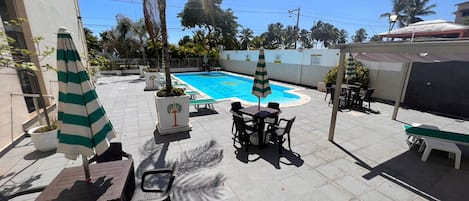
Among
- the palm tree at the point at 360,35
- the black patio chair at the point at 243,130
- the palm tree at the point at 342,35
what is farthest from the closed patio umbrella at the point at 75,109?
the palm tree at the point at 360,35

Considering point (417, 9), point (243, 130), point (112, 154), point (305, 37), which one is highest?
point (417, 9)

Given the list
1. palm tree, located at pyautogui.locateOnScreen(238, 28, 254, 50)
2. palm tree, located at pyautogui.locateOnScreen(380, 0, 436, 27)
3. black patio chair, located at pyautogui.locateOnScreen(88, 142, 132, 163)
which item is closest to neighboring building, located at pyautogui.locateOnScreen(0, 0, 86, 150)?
black patio chair, located at pyautogui.locateOnScreen(88, 142, 132, 163)

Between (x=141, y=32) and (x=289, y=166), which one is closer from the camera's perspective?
(x=289, y=166)

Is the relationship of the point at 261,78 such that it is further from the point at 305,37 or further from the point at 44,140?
the point at 305,37

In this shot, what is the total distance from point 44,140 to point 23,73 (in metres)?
2.20

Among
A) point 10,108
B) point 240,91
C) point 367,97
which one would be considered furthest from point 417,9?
point 10,108

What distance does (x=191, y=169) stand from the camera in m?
3.49

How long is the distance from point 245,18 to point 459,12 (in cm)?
3590

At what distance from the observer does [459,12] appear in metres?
32.1

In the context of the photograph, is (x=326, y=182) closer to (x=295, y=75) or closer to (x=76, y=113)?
(x=76, y=113)

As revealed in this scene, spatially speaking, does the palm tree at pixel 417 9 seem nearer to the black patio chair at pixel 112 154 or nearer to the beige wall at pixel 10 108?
the black patio chair at pixel 112 154

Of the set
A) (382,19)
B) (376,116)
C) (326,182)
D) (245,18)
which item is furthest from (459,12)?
(326,182)

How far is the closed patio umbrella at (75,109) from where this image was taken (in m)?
1.78

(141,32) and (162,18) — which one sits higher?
(141,32)
